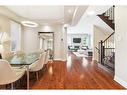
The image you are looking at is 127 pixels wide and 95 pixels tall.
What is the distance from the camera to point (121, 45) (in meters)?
4.25

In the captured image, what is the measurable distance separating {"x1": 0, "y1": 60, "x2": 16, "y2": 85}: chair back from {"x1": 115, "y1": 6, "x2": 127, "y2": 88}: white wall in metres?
2.55

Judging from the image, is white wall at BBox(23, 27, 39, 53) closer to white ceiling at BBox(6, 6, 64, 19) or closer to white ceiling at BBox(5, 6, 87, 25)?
white ceiling at BBox(5, 6, 87, 25)

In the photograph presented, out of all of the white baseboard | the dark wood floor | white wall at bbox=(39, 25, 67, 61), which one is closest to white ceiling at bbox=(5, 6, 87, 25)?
white wall at bbox=(39, 25, 67, 61)

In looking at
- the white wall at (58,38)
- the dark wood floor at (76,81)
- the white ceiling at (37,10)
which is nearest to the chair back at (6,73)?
the dark wood floor at (76,81)

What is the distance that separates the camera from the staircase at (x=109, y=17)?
25.3ft

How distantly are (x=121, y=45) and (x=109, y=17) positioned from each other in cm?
404

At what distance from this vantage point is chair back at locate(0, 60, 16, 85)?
9.68ft

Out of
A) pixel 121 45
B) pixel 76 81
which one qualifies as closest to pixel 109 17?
pixel 121 45

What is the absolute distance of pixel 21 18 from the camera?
27.7ft

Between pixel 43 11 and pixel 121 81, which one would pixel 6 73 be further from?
pixel 43 11

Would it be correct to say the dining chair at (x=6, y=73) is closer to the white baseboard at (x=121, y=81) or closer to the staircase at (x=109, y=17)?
the white baseboard at (x=121, y=81)

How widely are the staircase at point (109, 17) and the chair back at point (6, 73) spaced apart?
5.73 m

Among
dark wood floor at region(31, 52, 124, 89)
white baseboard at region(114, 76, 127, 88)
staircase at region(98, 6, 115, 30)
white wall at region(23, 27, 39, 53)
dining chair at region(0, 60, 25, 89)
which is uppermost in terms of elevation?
Answer: staircase at region(98, 6, 115, 30)

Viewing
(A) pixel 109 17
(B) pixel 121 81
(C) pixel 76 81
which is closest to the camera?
(B) pixel 121 81
